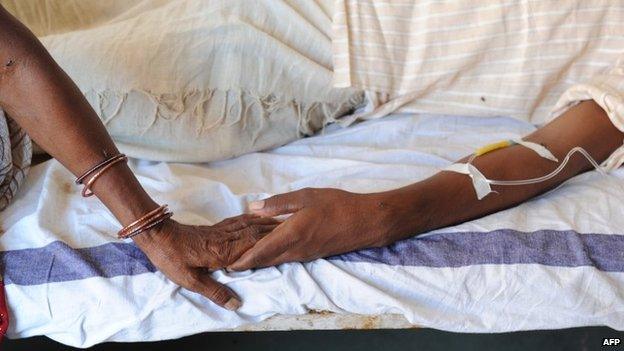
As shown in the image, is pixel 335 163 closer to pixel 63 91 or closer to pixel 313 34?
pixel 313 34

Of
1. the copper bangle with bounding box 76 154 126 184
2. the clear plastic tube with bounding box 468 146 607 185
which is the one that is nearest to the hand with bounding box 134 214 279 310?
the copper bangle with bounding box 76 154 126 184

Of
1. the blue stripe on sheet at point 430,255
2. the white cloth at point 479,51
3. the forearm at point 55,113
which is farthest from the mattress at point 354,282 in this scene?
the white cloth at point 479,51

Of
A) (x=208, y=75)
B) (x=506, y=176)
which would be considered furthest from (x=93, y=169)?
(x=506, y=176)

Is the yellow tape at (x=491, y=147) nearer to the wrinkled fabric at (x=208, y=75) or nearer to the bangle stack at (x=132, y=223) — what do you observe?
the wrinkled fabric at (x=208, y=75)

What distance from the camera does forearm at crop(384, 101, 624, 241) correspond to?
911 mm

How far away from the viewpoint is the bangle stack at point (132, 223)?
2.62ft

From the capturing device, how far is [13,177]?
3.21 ft

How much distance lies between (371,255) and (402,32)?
0.46 m

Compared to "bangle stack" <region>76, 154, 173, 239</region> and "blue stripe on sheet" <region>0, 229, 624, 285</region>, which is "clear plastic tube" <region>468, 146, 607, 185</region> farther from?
"bangle stack" <region>76, 154, 173, 239</region>

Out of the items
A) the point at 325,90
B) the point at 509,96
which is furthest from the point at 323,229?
the point at 509,96

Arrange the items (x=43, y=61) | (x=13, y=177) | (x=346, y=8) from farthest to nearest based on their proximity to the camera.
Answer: (x=346, y=8), (x=13, y=177), (x=43, y=61)

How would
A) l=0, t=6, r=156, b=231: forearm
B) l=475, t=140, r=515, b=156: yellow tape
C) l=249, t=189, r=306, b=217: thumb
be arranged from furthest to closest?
l=475, t=140, r=515, b=156: yellow tape < l=249, t=189, r=306, b=217: thumb < l=0, t=6, r=156, b=231: forearm

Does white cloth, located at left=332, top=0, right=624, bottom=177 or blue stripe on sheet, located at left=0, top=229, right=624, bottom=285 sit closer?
blue stripe on sheet, located at left=0, top=229, right=624, bottom=285

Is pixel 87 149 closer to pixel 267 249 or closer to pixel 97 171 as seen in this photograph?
pixel 97 171
